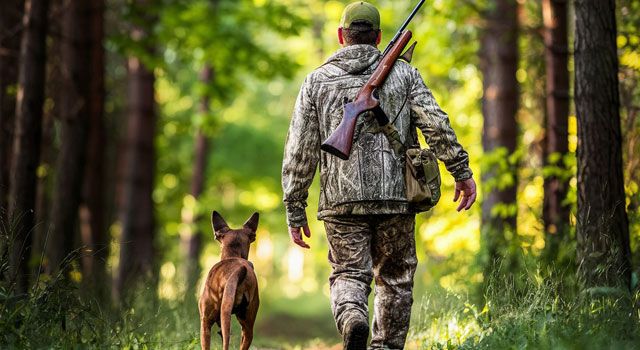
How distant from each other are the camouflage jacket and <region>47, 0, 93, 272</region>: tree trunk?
6.84m

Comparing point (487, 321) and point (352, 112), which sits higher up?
point (352, 112)

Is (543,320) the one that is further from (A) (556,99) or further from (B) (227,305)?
(A) (556,99)

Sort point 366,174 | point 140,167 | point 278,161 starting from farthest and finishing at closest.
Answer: point 278,161 < point 140,167 < point 366,174

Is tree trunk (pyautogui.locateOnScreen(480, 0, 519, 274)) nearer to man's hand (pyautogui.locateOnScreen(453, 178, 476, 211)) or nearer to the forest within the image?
the forest

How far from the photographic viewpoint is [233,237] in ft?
22.5

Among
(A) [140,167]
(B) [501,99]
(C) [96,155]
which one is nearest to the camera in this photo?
(B) [501,99]

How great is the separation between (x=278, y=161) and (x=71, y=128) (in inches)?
667

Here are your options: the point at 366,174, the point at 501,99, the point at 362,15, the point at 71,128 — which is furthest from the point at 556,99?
the point at 366,174

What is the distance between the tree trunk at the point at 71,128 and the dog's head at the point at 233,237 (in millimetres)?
6524

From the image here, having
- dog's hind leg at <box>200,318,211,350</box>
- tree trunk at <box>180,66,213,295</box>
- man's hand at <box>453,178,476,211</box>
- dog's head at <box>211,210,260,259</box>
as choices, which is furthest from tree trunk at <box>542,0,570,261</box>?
tree trunk at <box>180,66,213,295</box>

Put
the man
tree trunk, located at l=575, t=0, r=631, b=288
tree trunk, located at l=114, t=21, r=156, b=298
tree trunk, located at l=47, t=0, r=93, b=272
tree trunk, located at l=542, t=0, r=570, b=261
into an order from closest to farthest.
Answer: the man < tree trunk, located at l=575, t=0, r=631, b=288 < tree trunk, located at l=542, t=0, r=570, b=261 < tree trunk, located at l=47, t=0, r=93, b=272 < tree trunk, located at l=114, t=21, r=156, b=298

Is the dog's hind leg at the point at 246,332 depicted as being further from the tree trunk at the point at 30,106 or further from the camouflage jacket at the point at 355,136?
the tree trunk at the point at 30,106

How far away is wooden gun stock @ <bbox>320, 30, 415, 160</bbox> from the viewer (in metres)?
6.61

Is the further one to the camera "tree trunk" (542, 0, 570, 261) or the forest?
"tree trunk" (542, 0, 570, 261)
